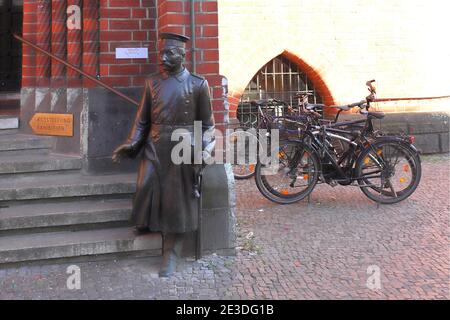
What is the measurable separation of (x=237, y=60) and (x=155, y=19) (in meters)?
4.29

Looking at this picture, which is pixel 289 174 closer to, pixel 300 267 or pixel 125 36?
pixel 300 267

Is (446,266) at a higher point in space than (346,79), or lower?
lower

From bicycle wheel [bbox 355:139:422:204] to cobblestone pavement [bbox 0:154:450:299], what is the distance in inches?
13.7

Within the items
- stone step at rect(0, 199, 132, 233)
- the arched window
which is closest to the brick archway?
the arched window

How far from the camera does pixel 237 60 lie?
358 inches

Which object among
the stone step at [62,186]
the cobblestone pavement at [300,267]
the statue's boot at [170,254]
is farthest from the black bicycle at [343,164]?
the statue's boot at [170,254]

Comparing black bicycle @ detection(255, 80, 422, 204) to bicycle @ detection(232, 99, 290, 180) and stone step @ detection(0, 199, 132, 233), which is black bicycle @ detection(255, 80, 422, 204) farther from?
stone step @ detection(0, 199, 132, 233)

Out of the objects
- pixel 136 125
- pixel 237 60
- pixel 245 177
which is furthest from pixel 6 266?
pixel 237 60

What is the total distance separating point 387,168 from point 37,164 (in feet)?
12.7

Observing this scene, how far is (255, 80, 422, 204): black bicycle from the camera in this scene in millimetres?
6219

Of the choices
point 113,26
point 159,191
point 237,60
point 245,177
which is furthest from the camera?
point 237,60

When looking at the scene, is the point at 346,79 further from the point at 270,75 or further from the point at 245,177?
the point at 245,177

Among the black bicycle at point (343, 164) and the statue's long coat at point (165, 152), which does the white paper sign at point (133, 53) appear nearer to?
the statue's long coat at point (165, 152)

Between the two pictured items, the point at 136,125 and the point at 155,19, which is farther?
the point at 155,19
